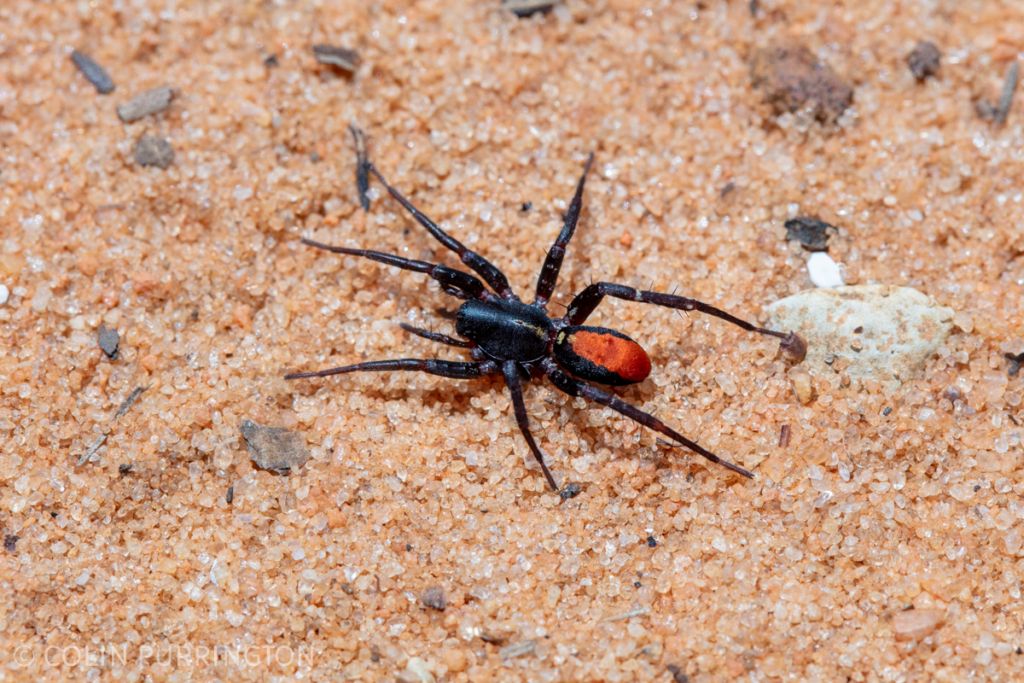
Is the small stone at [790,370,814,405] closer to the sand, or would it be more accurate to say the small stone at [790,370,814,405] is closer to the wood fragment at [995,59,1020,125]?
the sand

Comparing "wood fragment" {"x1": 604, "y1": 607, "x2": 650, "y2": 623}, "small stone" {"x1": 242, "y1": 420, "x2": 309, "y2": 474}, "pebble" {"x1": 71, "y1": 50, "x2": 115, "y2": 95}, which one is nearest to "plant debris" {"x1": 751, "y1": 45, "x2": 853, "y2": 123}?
"wood fragment" {"x1": 604, "y1": 607, "x2": 650, "y2": 623}

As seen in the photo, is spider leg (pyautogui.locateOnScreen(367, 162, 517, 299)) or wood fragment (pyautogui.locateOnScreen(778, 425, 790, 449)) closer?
wood fragment (pyautogui.locateOnScreen(778, 425, 790, 449))

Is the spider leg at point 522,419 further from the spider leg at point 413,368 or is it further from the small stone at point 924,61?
the small stone at point 924,61

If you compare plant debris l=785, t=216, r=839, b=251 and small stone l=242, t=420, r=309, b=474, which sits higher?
plant debris l=785, t=216, r=839, b=251

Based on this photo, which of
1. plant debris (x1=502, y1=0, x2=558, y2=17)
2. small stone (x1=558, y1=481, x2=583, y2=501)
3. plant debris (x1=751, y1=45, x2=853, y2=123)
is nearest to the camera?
small stone (x1=558, y1=481, x2=583, y2=501)

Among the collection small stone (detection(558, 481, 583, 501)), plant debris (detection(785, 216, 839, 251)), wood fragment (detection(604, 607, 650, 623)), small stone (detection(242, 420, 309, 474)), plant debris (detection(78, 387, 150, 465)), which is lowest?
plant debris (detection(78, 387, 150, 465))

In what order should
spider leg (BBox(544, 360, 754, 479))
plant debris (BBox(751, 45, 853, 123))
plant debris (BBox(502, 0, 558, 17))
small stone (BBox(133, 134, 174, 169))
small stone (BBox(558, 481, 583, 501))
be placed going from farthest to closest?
plant debris (BBox(502, 0, 558, 17))
plant debris (BBox(751, 45, 853, 123))
small stone (BBox(133, 134, 174, 169))
small stone (BBox(558, 481, 583, 501))
spider leg (BBox(544, 360, 754, 479))

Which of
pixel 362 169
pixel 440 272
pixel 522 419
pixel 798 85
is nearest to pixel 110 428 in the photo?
pixel 440 272
